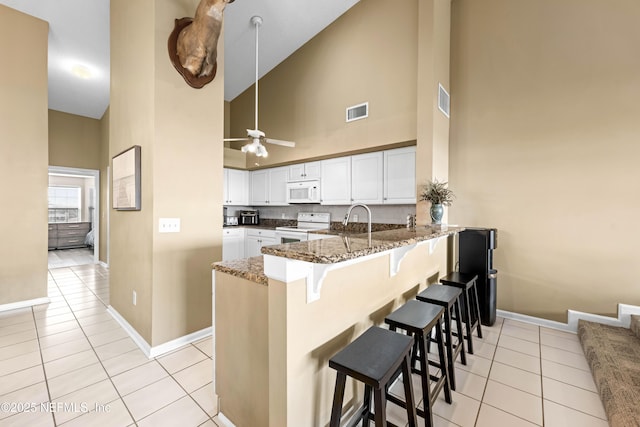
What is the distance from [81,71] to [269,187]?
11.9 ft

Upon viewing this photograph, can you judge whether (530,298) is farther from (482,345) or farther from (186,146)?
(186,146)

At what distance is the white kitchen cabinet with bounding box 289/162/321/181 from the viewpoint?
4637 millimetres

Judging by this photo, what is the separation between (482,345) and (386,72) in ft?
11.4

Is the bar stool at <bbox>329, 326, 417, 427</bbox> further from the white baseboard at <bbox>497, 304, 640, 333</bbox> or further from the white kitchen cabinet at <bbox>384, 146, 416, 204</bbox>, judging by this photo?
the white baseboard at <bbox>497, 304, 640, 333</bbox>

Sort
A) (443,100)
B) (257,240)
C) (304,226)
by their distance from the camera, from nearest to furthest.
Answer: (443,100), (304,226), (257,240)

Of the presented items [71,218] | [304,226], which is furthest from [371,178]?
[71,218]

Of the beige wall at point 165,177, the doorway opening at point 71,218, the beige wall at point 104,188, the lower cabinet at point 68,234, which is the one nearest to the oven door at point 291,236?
the beige wall at point 165,177

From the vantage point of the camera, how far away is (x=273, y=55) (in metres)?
4.82

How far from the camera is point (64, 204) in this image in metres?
8.38

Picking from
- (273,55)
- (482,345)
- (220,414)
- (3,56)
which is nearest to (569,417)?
(482,345)

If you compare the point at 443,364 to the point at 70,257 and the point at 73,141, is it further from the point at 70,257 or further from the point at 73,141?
the point at 70,257

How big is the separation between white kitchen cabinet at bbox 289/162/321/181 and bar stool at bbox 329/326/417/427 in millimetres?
3477

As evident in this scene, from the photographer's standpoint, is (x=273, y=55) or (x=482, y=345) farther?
(x=273, y=55)

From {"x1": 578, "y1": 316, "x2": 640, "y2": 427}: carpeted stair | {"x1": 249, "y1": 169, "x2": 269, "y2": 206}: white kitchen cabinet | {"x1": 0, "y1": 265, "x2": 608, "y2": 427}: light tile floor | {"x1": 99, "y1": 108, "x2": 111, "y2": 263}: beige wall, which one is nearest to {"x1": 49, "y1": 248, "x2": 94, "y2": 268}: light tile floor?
{"x1": 99, "y1": 108, "x2": 111, "y2": 263}: beige wall
